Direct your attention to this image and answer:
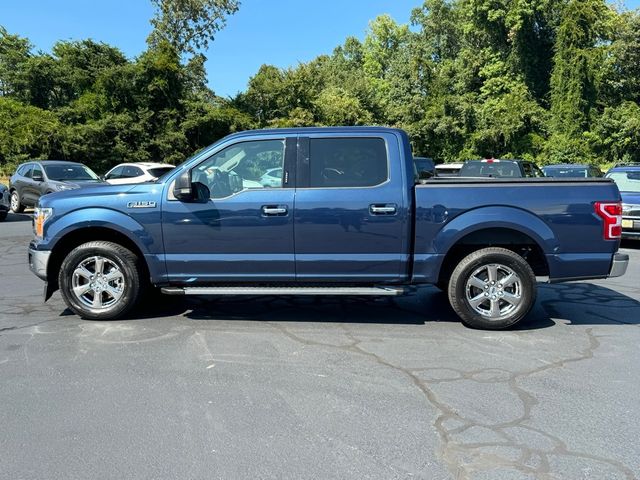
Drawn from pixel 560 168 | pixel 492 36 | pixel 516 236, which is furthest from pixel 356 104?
pixel 516 236

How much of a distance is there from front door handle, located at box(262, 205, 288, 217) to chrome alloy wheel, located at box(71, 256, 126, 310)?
5.61 feet

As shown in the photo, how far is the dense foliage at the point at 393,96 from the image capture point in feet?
99.1

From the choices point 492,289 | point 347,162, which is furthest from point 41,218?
point 492,289

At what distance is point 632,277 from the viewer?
332 inches

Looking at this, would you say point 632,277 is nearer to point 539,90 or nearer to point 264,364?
point 264,364

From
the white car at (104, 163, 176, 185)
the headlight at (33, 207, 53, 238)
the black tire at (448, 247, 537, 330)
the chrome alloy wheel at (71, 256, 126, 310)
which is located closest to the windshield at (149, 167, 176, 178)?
the white car at (104, 163, 176, 185)

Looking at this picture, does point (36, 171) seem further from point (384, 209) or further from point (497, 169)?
point (384, 209)

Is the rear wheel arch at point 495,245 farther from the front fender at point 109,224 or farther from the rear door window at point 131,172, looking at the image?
the rear door window at point 131,172

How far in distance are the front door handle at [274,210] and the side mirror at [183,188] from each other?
757mm

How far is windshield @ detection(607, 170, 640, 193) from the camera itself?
11748mm

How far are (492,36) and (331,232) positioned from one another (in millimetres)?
47283

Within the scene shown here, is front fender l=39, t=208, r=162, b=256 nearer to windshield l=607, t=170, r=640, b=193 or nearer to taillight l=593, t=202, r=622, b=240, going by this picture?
taillight l=593, t=202, r=622, b=240

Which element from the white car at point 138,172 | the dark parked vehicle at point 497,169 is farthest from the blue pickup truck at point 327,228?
the white car at point 138,172

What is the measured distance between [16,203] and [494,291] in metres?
17.2
